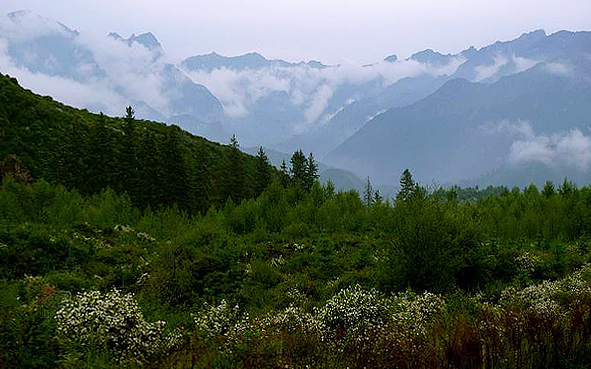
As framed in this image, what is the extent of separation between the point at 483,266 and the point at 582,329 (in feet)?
22.9

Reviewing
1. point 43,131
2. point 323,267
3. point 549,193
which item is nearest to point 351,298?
point 323,267

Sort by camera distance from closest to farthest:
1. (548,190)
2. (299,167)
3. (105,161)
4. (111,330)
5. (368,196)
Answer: (111,330) < (548,190) < (105,161) < (368,196) < (299,167)

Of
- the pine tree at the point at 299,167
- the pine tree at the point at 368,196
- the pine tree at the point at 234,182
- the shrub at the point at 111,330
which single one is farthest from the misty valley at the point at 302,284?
the pine tree at the point at 299,167

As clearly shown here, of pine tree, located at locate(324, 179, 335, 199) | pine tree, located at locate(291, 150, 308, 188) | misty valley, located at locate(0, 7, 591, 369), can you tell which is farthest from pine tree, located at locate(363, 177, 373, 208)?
misty valley, located at locate(0, 7, 591, 369)

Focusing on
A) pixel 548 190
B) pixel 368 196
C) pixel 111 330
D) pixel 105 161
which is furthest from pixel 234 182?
pixel 111 330

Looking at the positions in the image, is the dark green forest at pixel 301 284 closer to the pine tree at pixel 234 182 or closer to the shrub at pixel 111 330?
the shrub at pixel 111 330

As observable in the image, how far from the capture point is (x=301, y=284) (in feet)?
44.9

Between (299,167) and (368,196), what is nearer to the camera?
(368,196)

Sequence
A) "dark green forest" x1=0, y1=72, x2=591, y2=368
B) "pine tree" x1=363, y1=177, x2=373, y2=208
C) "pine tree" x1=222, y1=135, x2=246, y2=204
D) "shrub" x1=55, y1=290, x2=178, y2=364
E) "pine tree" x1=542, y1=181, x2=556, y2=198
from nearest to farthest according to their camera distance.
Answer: "dark green forest" x1=0, y1=72, x2=591, y2=368
"shrub" x1=55, y1=290, x2=178, y2=364
"pine tree" x1=542, y1=181, x2=556, y2=198
"pine tree" x1=363, y1=177, x2=373, y2=208
"pine tree" x1=222, y1=135, x2=246, y2=204

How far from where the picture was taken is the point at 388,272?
13141mm

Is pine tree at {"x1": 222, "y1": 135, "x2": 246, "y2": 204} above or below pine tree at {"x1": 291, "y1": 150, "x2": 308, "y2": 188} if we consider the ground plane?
below

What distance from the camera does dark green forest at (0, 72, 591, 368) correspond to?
274 inches

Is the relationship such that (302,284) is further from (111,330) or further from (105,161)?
(105,161)

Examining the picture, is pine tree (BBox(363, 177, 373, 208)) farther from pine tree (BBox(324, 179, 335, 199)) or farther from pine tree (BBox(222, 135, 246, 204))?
pine tree (BBox(222, 135, 246, 204))
